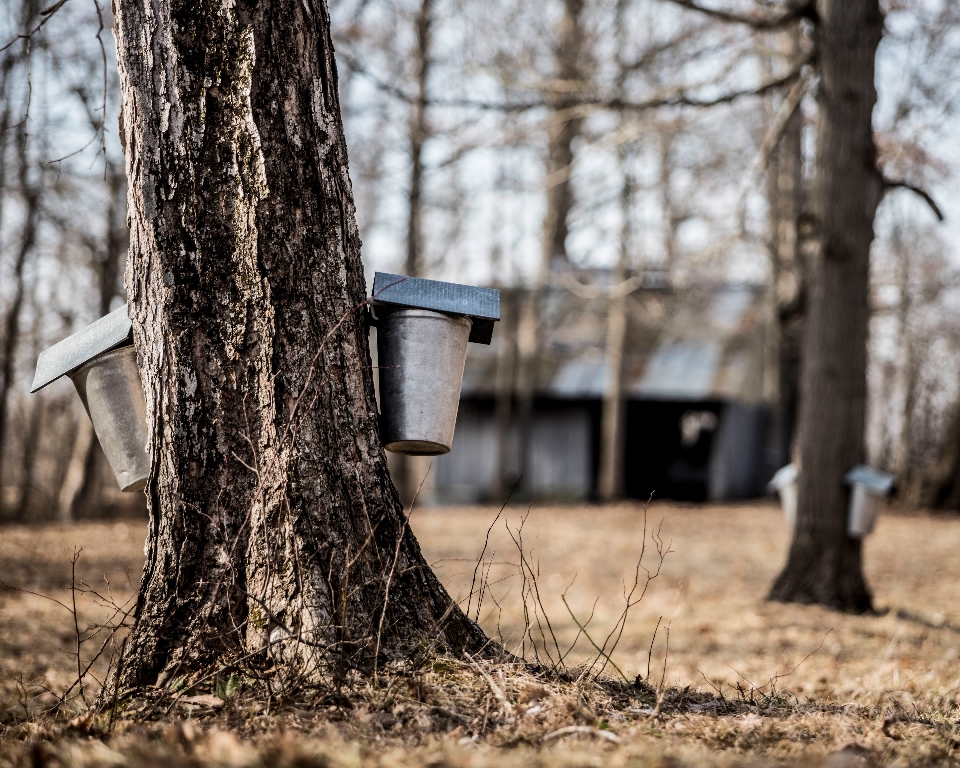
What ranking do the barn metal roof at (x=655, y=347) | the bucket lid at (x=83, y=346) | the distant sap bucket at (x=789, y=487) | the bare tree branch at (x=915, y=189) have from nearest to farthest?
the bucket lid at (x=83, y=346), the bare tree branch at (x=915, y=189), the distant sap bucket at (x=789, y=487), the barn metal roof at (x=655, y=347)

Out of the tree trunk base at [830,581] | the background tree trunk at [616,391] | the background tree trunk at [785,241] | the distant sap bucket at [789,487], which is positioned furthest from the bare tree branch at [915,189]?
the background tree trunk at [616,391]

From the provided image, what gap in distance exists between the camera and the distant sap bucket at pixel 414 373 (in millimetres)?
3266

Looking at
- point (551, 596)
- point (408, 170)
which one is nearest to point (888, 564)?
point (551, 596)

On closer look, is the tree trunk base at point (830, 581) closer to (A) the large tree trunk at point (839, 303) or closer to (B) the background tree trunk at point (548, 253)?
(A) the large tree trunk at point (839, 303)

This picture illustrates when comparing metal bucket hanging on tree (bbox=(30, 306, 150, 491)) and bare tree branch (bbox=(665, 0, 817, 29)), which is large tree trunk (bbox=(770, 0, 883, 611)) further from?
metal bucket hanging on tree (bbox=(30, 306, 150, 491))

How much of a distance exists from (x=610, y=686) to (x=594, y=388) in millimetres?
17421

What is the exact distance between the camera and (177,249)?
3.08 meters

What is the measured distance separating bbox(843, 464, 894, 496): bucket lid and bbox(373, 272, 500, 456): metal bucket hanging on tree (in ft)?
16.3

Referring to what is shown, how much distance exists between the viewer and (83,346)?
3.29 metres

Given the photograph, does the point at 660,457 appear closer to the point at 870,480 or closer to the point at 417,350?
the point at 870,480

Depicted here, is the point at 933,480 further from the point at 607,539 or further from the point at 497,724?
the point at 497,724

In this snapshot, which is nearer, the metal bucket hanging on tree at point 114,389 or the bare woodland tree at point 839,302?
A: the metal bucket hanging on tree at point 114,389

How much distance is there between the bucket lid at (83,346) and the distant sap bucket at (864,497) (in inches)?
233

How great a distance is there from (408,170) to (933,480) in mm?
12407
